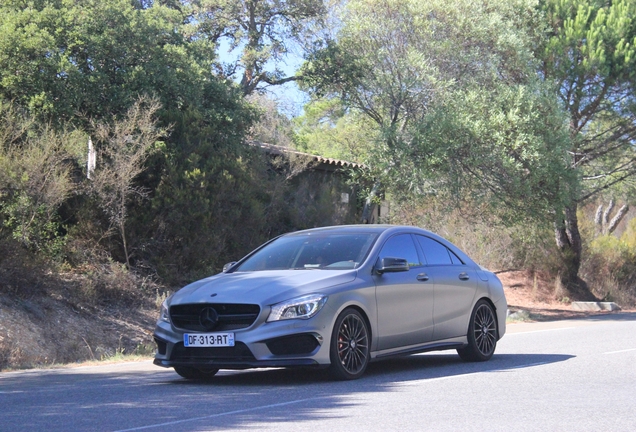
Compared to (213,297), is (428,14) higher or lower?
higher

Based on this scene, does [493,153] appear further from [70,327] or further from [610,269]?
[610,269]

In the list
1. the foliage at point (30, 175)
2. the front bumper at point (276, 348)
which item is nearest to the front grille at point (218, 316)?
the front bumper at point (276, 348)

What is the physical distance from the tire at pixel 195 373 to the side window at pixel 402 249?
7.58 feet

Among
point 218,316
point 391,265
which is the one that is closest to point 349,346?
point 391,265

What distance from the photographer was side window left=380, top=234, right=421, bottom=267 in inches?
377

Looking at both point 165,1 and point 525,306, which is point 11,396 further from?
point 165,1

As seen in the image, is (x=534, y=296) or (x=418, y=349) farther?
(x=534, y=296)

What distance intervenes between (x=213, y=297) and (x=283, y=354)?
36.4 inches

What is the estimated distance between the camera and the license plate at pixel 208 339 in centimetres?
821

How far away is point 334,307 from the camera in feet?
27.6

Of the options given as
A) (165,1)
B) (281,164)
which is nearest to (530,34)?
(281,164)

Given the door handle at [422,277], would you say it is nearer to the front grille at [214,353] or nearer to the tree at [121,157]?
the front grille at [214,353]

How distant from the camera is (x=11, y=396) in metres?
8.28

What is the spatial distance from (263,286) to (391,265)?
1482 millimetres
